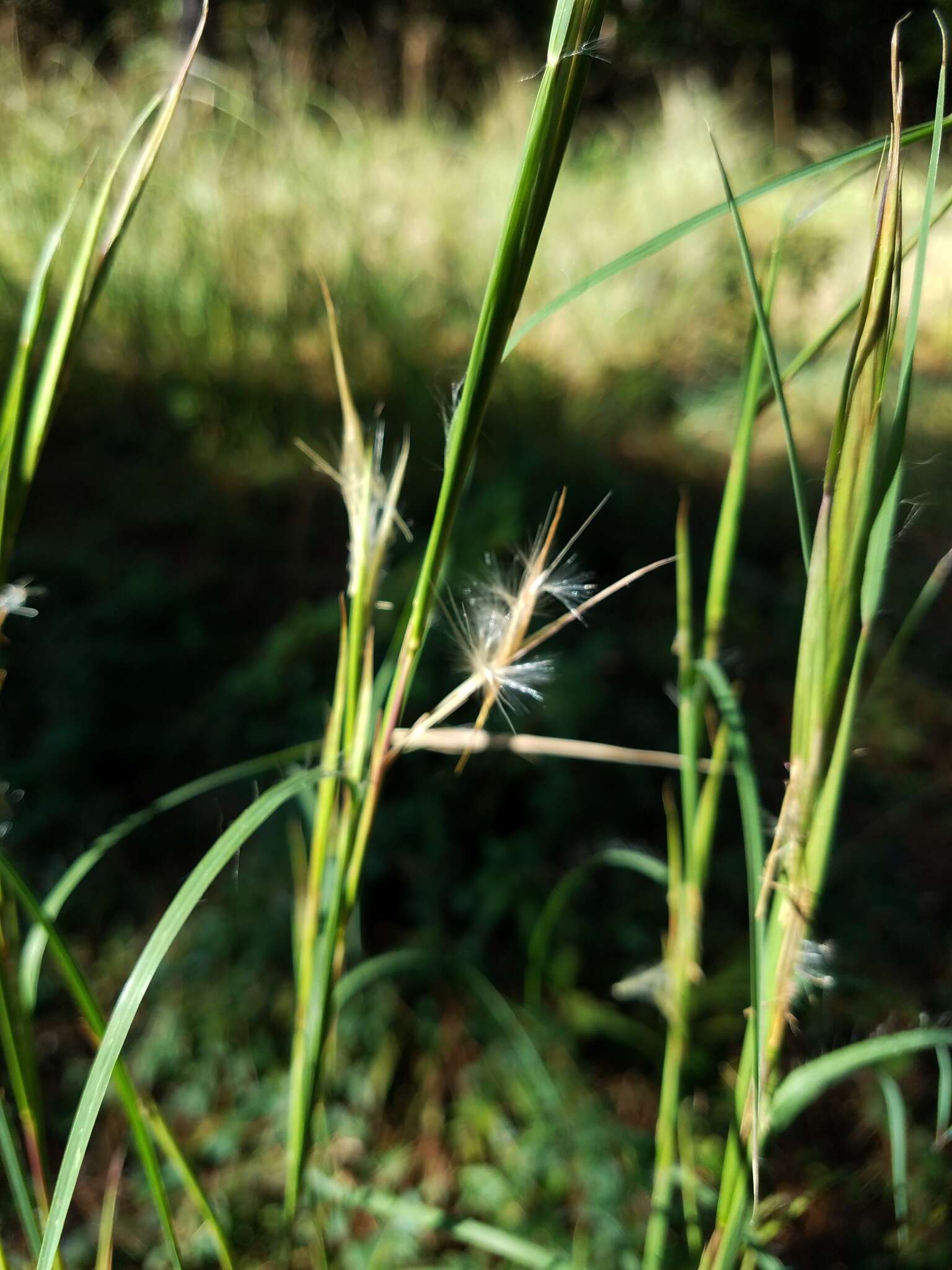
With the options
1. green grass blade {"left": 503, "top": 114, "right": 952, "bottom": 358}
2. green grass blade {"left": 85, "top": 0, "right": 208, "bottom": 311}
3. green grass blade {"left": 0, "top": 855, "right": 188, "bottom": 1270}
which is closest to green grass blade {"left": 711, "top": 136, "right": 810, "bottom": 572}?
green grass blade {"left": 503, "top": 114, "right": 952, "bottom": 358}

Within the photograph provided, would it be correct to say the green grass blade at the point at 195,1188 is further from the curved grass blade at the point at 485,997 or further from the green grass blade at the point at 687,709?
the green grass blade at the point at 687,709

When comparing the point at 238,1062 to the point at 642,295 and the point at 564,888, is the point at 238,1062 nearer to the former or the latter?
the point at 564,888

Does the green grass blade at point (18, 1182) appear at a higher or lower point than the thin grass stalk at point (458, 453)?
lower

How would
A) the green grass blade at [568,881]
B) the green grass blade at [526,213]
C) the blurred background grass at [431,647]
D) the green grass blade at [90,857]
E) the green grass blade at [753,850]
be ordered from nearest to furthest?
the green grass blade at [526,213] → the green grass blade at [753,850] → the green grass blade at [90,857] → the green grass blade at [568,881] → the blurred background grass at [431,647]

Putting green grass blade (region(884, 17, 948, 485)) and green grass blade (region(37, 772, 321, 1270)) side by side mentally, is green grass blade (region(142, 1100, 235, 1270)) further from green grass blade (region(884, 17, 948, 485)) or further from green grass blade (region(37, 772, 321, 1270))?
green grass blade (region(884, 17, 948, 485))

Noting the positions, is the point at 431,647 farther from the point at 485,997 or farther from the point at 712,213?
the point at 712,213

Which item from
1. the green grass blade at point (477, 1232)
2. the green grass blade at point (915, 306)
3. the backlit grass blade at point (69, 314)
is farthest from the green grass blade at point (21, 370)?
the green grass blade at point (477, 1232)
